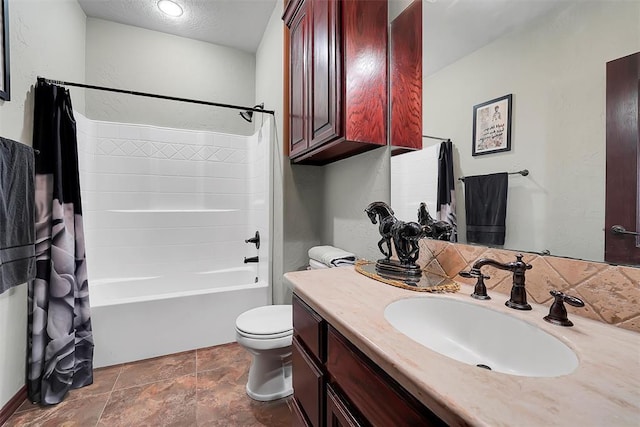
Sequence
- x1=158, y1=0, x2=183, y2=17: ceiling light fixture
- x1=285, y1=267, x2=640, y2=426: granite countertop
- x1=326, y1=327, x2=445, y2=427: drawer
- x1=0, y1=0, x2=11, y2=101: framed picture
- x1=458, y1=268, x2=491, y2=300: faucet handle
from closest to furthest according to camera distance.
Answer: x1=285, y1=267, x2=640, y2=426: granite countertop
x1=326, y1=327, x2=445, y2=427: drawer
x1=458, y1=268, x2=491, y2=300: faucet handle
x1=0, y1=0, x2=11, y2=101: framed picture
x1=158, y1=0, x2=183, y2=17: ceiling light fixture

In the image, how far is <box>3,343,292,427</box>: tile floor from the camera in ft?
4.55

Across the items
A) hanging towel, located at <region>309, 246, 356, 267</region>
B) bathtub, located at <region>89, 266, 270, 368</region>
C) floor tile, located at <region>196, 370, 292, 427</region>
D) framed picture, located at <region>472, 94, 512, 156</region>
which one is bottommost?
floor tile, located at <region>196, 370, 292, 427</region>

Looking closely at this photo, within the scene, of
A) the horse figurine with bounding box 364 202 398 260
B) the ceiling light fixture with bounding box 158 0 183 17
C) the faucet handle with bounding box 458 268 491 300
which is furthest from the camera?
the ceiling light fixture with bounding box 158 0 183 17

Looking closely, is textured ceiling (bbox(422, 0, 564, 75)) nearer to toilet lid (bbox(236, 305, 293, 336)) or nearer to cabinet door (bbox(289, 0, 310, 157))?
cabinet door (bbox(289, 0, 310, 157))

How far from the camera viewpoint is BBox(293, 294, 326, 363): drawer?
0.84 metres

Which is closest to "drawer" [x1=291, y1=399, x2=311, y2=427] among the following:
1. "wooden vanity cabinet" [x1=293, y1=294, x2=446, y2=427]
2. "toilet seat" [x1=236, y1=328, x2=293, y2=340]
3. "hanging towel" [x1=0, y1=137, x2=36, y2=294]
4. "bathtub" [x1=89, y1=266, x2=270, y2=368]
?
"wooden vanity cabinet" [x1=293, y1=294, x2=446, y2=427]

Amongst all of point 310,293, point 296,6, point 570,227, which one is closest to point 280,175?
point 296,6

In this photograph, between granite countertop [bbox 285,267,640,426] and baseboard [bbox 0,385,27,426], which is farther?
baseboard [bbox 0,385,27,426]

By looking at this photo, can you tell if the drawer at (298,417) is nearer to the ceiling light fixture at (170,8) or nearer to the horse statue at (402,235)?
the horse statue at (402,235)

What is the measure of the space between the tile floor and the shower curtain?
0.36 ft

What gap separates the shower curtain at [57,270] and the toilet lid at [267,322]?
1014mm

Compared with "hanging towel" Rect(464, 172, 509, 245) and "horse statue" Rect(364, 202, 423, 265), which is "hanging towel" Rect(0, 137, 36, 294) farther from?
"hanging towel" Rect(464, 172, 509, 245)

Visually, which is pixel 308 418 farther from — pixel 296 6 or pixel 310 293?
pixel 296 6

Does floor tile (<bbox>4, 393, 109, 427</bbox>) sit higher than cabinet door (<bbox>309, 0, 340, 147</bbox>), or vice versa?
cabinet door (<bbox>309, 0, 340, 147</bbox>)
